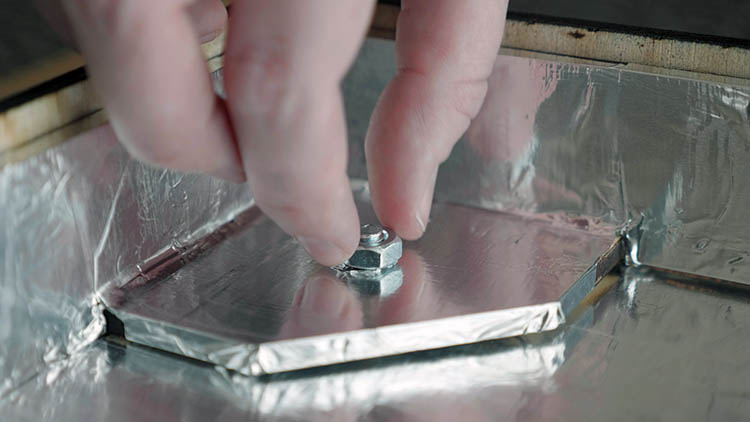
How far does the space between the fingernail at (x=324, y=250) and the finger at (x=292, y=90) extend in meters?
0.06

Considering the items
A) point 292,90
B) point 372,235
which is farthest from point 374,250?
point 292,90

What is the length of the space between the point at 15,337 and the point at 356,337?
197mm

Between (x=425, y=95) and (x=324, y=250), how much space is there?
0.12 metres

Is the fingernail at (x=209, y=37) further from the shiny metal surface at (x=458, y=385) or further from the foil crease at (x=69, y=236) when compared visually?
the shiny metal surface at (x=458, y=385)

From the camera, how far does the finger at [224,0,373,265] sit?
0.43 metres

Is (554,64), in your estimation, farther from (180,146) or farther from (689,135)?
(180,146)

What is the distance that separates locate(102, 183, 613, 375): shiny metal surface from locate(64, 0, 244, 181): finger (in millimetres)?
148

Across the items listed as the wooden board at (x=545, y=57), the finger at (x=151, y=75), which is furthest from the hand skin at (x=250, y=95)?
the wooden board at (x=545, y=57)

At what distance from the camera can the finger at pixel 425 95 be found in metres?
0.60

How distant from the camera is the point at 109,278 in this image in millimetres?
613

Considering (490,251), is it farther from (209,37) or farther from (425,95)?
(209,37)

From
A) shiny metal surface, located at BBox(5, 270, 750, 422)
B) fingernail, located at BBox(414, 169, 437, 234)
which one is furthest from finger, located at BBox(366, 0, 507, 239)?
shiny metal surface, located at BBox(5, 270, 750, 422)

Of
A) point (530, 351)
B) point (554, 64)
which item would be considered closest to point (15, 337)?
point (530, 351)

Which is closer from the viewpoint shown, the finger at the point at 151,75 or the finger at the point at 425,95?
the finger at the point at 151,75
